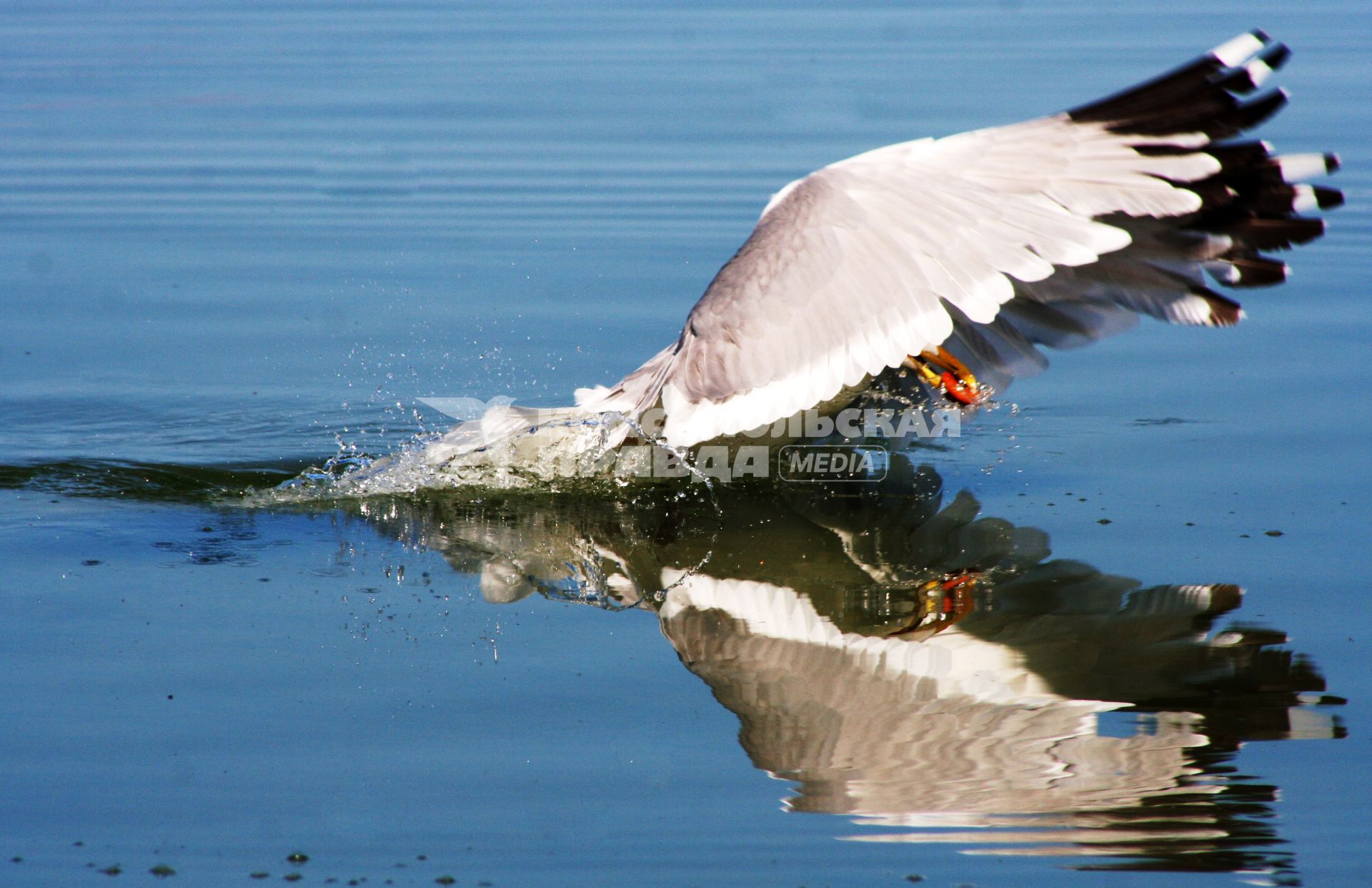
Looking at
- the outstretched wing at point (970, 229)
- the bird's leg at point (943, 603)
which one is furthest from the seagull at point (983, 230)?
the bird's leg at point (943, 603)

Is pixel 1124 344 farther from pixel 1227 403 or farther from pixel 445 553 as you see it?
pixel 445 553

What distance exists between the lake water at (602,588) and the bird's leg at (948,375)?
44 centimetres

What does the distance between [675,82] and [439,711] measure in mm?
10647

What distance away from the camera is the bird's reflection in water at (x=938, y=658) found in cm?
385

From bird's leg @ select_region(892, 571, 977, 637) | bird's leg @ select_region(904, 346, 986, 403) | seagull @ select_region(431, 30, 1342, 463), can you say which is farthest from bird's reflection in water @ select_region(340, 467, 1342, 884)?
seagull @ select_region(431, 30, 1342, 463)

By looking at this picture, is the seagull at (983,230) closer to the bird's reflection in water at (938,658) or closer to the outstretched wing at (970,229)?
the outstretched wing at (970,229)

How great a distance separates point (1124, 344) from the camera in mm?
8516

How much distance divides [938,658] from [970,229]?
1356 mm

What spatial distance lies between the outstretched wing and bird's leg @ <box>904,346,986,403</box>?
38.2 inches

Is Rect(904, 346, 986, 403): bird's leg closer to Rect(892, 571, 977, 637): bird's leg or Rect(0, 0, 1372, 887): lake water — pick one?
Rect(0, 0, 1372, 887): lake water

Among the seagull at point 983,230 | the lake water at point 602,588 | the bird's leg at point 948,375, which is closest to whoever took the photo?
the lake water at point 602,588

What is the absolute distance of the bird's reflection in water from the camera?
3848 millimetres

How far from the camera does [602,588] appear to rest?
530cm

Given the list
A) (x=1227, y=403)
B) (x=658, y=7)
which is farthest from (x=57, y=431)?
(x=658, y=7)
